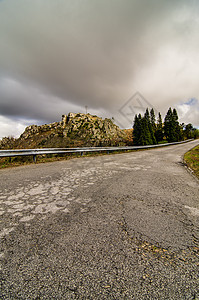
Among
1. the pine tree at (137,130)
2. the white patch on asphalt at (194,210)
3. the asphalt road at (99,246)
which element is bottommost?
the white patch on asphalt at (194,210)

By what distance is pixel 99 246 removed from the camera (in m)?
1.73

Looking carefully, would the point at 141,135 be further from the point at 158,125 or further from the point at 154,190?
the point at 154,190

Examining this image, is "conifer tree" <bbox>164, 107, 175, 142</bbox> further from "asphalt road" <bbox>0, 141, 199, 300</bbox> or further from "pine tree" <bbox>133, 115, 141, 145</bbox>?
"asphalt road" <bbox>0, 141, 199, 300</bbox>

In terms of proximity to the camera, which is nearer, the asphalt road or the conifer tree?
the asphalt road

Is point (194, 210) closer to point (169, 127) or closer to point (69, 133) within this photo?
point (69, 133)

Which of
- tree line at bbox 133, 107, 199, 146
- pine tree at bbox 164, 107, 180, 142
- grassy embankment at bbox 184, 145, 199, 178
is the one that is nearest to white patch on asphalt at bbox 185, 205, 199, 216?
grassy embankment at bbox 184, 145, 199, 178

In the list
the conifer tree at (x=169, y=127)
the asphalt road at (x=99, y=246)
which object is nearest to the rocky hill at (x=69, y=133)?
the conifer tree at (x=169, y=127)

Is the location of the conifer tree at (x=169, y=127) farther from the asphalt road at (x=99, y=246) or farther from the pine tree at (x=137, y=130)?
the asphalt road at (x=99, y=246)

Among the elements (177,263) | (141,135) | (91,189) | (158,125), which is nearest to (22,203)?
(91,189)

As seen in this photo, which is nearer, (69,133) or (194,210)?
(194,210)

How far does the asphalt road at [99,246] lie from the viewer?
1235 millimetres

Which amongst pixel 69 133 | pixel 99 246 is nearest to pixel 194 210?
pixel 99 246

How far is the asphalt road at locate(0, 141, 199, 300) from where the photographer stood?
1.24 meters

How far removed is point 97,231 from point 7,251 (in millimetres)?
1155
